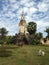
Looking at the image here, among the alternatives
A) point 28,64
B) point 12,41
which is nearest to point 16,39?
point 12,41

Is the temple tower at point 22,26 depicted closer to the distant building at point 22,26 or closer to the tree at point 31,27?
the distant building at point 22,26

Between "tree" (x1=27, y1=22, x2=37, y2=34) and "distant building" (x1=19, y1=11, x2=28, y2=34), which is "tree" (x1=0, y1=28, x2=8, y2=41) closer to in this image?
"distant building" (x1=19, y1=11, x2=28, y2=34)

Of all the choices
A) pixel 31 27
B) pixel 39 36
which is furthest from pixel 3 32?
pixel 39 36

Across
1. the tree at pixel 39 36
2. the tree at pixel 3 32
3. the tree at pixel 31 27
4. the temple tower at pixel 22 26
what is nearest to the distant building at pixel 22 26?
the temple tower at pixel 22 26

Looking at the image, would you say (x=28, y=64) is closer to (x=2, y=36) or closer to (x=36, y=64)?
(x=36, y=64)

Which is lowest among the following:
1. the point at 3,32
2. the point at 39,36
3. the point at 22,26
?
the point at 39,36

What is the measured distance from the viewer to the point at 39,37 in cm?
10538

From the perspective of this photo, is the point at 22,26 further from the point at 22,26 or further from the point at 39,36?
the point at 39,36

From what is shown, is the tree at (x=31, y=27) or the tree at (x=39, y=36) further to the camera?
the tree at (x=31, y=27)

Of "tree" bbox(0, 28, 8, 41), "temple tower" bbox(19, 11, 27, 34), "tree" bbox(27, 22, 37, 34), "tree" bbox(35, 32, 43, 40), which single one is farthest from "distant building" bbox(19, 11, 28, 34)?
"tree" bbox(35, 32, 43, 40)

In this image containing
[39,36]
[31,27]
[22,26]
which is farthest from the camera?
[22,26]

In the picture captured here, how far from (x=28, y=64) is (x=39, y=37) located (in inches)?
3137

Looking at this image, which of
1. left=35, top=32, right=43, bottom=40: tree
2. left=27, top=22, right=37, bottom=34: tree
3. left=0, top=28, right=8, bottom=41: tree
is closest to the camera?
left=35, top=32, right=43, bottom=40: tree

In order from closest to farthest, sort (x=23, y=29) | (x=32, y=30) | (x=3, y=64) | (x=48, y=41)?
(x=3, y=64) < (x=48, y=41) < (x=32, y=30) < (x=23, y=29)
